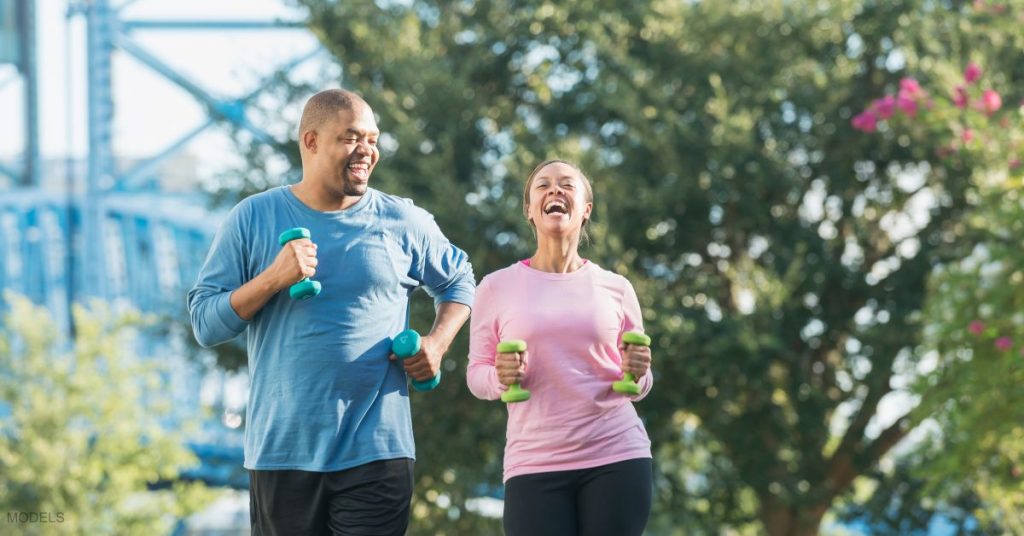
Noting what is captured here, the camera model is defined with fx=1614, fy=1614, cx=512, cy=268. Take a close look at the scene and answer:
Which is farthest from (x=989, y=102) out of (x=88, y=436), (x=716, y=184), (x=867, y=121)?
(x=88, y=436)

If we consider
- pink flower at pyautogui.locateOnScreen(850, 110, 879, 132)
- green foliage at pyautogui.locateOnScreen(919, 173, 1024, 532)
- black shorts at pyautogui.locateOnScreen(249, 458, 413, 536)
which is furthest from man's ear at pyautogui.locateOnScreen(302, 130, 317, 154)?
pink flower at pyautogui.locateOnScreen(850, 110, 879, 132)

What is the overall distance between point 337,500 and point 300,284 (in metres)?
0.50

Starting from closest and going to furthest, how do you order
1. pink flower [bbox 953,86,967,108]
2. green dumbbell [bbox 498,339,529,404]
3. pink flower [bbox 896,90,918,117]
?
green dumbbell [bbox 498,339,529,404] → pink flower [bbox 953,86,967,108] → pink flower [bbox 896,90,918,117]

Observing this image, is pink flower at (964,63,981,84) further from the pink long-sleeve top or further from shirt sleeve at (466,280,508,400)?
shirt sleeve at (466,280,508,400)

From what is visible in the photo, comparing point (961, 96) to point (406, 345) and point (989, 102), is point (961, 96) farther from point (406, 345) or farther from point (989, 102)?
point (406, 345)

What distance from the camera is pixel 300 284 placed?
340 cm

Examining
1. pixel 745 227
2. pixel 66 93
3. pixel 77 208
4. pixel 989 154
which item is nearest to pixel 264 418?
pixel 989 154

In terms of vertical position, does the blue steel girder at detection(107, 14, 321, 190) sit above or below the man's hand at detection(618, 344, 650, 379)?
above

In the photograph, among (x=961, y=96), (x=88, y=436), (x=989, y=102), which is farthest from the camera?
(x=88, y=436)

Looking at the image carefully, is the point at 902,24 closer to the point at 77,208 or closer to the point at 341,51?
the point at 341,51

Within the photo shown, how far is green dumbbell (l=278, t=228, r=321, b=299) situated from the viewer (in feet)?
11.2

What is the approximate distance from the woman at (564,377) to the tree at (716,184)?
825 cm

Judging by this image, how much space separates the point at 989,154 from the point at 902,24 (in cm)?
377

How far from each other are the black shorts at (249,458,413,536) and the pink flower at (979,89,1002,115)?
305 inches
